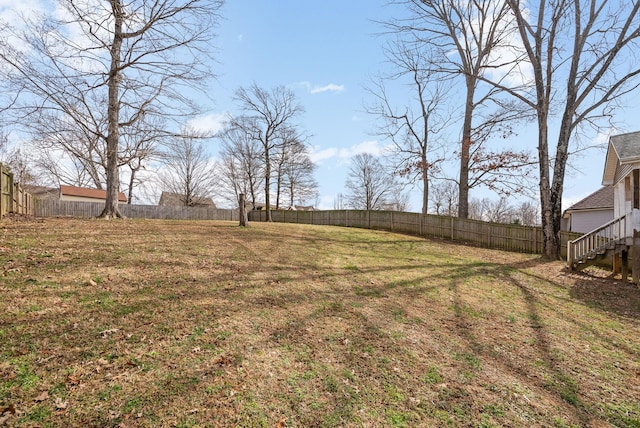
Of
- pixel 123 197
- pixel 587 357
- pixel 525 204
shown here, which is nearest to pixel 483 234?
pixel 587 357

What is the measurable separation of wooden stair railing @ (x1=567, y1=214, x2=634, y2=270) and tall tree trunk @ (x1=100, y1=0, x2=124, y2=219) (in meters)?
16.7

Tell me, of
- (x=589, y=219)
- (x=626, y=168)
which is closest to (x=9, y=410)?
A: (x=626, y=168)

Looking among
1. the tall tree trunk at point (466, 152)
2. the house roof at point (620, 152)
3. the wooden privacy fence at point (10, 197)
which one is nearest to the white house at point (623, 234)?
the house roof at point (620, 152)

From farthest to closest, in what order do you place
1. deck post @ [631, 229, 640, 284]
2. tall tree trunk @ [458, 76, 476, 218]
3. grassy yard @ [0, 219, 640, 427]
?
tall tree trunk @ [458, 76, 476, 218]
deck post @ [631, 229, 640, 284]
grassy yard @ [0, 219, 640, 427]

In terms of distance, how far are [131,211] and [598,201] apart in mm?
35869

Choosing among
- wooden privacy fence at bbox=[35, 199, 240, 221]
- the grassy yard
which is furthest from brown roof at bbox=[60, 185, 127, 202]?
the grassy yard

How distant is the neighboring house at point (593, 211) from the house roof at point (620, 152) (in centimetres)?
453

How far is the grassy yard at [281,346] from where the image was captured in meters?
2.54

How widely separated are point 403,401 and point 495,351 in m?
1.94

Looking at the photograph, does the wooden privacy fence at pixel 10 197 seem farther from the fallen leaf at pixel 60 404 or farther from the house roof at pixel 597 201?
A: the house roof at pixel 597 201

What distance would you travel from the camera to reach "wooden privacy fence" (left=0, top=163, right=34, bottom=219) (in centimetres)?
863

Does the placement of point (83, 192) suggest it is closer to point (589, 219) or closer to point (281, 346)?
point (281, 346)

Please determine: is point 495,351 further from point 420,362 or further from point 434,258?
point 434,258

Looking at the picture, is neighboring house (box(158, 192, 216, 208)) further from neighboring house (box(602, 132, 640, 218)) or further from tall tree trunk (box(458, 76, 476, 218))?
neighboring house (box(602, 132, 640, 218))
